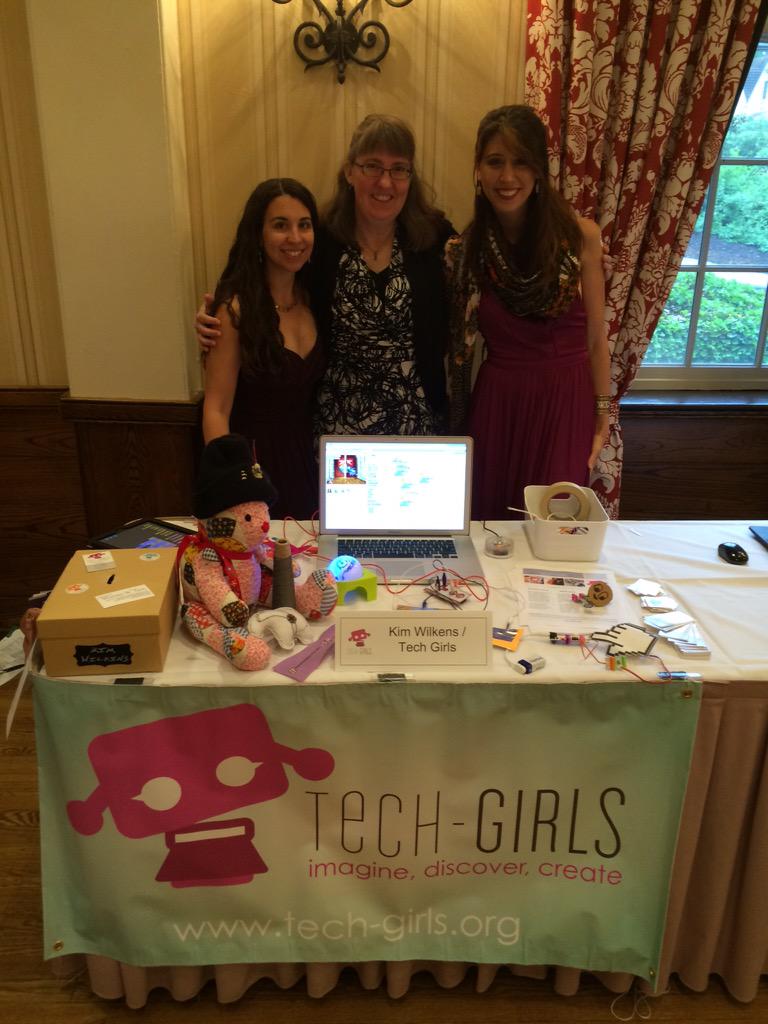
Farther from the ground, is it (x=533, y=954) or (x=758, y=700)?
(x=758, y=700)

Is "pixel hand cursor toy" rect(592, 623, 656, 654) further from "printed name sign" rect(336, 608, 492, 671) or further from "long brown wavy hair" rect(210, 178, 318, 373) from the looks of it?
"long brown wavy hair" rect(210, 178, 318, 373)

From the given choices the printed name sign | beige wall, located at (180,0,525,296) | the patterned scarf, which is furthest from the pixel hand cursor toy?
beige wall, located at (180,0,525,296)

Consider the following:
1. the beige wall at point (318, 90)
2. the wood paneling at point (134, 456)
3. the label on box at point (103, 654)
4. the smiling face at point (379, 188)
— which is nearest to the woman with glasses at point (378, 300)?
the smiling face at point (379, 188)

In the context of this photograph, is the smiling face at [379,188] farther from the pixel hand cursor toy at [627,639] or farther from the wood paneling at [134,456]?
the pixel hand cursor toy at [627,639]

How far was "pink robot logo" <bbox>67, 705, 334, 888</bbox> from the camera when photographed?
135 centimetres

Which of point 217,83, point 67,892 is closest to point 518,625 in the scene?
point 67,892

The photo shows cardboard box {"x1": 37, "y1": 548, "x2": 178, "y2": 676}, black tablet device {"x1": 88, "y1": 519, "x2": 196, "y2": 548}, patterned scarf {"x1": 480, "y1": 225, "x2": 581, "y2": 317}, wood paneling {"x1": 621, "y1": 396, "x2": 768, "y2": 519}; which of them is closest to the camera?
cardboard box {"x1": 37, "y1": 548, "x2": 178, "y2": 676}

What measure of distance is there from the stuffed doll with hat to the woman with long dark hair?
2.22ft

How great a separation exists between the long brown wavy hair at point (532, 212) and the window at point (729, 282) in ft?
3.03

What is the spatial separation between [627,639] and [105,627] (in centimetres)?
89

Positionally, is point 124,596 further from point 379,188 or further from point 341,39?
point 341,39

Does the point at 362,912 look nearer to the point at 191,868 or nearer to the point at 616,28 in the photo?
the point at 191,868

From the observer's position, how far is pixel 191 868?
4.62 feet

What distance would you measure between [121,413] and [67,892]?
142 cm
